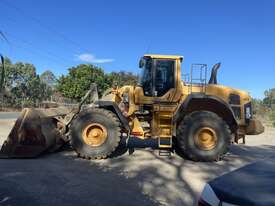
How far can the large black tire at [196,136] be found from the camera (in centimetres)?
1149

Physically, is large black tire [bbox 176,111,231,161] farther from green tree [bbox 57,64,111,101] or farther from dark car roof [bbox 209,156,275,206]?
green tree [bbox 57,64,111,101]

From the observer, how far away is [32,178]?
8305 millimetres

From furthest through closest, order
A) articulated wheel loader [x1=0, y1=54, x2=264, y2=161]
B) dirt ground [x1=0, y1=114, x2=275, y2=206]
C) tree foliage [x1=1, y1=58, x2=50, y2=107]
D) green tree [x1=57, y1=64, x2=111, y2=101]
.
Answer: tree foliage [x1=1, y1=58, x2=50, y2=107] < green tree [x1=57, y1=64, x2=111, y2=101] < articulated wheel loader [x1=0, y1=54, x2=264, y2=161] < dirt ground [x1=0, y1=114, x2=275, y2=206]

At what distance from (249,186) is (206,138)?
8383mm

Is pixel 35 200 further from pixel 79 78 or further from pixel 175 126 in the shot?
pixel 79 78

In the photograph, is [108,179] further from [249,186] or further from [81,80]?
[81,80]

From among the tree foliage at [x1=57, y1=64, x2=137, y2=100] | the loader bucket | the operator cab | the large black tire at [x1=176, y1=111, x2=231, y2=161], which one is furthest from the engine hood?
the tree foliage at [x1=57, y1=64, x2=137, y2=100]

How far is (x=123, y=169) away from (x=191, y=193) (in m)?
2.55

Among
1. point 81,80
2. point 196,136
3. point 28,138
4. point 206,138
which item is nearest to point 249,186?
point 196,136

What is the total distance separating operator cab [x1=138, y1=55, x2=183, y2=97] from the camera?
12320 millimetres

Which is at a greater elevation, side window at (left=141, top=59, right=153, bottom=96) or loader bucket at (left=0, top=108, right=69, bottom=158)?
side window at (left=141, top=59, right=153, bottom=96)

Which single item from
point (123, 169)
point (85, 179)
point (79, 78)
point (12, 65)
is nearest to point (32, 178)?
point (85, 179)

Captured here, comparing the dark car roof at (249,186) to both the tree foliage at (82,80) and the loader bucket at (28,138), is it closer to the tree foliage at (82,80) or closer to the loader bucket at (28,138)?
the loader bucket at (28,138)

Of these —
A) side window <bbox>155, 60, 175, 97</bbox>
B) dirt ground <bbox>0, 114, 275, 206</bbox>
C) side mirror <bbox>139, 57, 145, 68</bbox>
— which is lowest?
dirt ground <bbox>0, 114, 275, 206</bbox>
